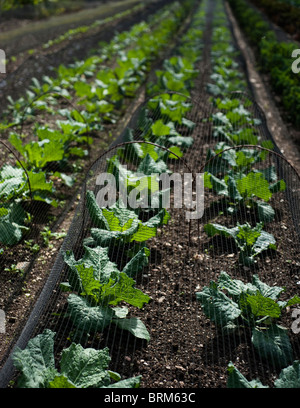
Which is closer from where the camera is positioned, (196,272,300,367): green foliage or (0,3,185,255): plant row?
(196,272,300,367): green foliage

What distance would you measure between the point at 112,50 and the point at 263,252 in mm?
8557

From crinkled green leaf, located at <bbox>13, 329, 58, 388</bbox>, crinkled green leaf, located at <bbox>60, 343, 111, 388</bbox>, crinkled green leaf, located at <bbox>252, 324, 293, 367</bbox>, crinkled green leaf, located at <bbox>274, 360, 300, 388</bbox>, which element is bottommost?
crinkled green leaf, located at <bbox>252, 324, 293, 367</bbox>

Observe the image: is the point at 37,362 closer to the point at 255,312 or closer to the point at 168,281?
the point at 168,281

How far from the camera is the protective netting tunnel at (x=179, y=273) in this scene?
8.59ft

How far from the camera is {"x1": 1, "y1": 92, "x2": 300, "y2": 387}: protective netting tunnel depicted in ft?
8.59

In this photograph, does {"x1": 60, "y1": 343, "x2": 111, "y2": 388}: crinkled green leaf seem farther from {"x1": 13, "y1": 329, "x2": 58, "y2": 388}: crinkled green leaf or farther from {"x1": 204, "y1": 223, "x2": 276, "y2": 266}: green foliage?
{"x1": 204, "y1": 223, "x2": 276, "y2": 266}: green foliage

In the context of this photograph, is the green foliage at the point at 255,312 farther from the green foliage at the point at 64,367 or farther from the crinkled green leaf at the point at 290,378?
the green foliage at the point at 64,367

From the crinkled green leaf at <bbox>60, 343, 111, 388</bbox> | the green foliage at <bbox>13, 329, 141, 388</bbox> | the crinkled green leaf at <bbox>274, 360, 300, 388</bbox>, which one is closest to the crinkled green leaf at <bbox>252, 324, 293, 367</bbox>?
the crinkled green leaf at <bbox>274, 360, 300, 388</bbox>

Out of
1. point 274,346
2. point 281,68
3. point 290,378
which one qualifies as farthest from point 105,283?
point 281,68

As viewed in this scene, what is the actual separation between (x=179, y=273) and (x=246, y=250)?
0.59 m

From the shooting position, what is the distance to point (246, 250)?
3.47 metres

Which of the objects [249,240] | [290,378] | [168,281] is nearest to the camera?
[290,378]

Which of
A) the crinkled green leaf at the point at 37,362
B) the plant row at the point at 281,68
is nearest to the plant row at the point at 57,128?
the crinkled green leaf at the point at 37,362

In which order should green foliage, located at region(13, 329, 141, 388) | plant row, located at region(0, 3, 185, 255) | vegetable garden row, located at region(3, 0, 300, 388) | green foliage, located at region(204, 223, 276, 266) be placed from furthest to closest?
plant row, located at region(0, 3, 185, 255)
green foliage, located at region(204, 223, 276, 266)
vegetable garden row, located at region(3, 0, 300, 388)
green foliage, located at region(13, 329, 141, 388)
